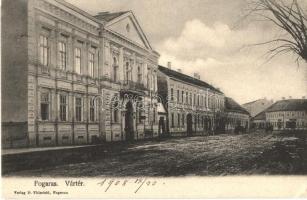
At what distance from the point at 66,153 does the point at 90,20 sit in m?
2.81

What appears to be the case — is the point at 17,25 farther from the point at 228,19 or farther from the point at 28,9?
the point at 228,19

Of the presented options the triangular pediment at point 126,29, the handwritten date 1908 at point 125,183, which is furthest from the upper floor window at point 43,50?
the handwritten date 1908 at point 125,183

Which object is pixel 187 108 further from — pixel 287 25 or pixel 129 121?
pixel 287 25

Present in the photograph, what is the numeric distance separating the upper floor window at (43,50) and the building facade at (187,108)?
13.3 feet

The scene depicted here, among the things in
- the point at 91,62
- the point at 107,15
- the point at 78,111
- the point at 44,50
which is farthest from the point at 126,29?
the point at 78,111

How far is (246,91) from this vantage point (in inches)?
349

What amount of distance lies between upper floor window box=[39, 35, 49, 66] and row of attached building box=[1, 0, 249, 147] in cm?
2

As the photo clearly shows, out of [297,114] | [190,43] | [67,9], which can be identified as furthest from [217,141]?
[67,9]

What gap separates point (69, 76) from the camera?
31.3 ft

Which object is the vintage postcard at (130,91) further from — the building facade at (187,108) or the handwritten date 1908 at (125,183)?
the building facade at (187,108)

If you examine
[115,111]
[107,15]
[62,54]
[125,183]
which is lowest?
[125,183]

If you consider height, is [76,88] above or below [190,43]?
below

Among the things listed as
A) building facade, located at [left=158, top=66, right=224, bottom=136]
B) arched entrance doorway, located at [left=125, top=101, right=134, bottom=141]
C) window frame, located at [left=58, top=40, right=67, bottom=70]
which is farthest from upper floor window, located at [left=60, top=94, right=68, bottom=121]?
building facade, located at [left=158, top=66, right=224, bottom=136]

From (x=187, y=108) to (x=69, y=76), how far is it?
16.4 feet
